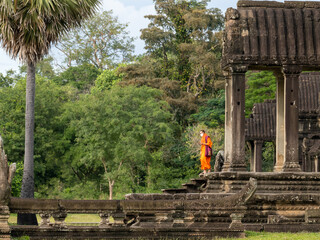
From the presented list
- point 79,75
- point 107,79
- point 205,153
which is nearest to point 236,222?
point 205,153

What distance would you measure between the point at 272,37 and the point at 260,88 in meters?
27.0

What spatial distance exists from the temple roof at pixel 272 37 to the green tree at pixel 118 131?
25506 millimetres

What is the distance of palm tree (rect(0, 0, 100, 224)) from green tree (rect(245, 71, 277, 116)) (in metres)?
18.7

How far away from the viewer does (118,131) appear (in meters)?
44.8

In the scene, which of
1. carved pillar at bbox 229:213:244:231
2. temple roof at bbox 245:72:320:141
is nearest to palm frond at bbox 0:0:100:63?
temple roof at bbox 245:72:320:141

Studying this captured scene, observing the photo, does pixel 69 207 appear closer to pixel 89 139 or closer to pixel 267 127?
pixel 267 127

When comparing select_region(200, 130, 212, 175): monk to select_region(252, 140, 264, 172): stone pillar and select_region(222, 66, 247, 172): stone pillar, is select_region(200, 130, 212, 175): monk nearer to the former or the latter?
select_region(222, 66, 247, 172): stone pillar

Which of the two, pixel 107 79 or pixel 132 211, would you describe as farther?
pixel 107 79

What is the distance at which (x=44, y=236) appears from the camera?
13.7 m

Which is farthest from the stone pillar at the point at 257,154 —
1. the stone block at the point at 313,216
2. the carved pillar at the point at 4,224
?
the carved pillar at the point at 4,224

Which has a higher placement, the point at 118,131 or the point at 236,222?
the point at 118,131

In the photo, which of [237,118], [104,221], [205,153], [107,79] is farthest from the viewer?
[107,79]

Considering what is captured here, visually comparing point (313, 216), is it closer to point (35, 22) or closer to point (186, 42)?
point (35, 22)

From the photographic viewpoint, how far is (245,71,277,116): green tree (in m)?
44.0
